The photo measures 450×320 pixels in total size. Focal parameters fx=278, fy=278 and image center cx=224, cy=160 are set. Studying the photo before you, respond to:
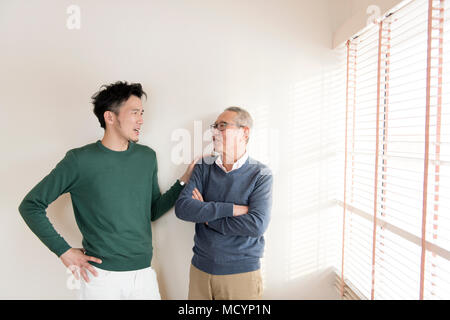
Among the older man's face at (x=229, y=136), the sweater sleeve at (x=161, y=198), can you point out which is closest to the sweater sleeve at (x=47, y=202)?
the sweater sleeve at (x=161, y=198)

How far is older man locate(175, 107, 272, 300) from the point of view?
1.40 m

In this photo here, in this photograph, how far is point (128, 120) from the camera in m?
1.45

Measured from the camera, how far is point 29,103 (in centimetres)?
167

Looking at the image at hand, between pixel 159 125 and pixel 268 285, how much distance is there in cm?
121

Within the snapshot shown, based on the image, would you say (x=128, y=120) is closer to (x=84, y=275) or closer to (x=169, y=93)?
(x=169, y=93)

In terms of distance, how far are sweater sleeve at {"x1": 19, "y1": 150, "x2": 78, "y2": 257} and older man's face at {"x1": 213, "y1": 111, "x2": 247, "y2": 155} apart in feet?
2.44

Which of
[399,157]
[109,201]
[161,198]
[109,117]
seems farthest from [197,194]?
[399,157]

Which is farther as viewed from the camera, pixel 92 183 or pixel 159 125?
pixel 159 125

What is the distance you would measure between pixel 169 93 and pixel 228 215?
2.68ft

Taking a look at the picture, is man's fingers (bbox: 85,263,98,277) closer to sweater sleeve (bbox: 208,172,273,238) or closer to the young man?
the young man

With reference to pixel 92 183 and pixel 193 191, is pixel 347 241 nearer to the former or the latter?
pixel 193 191

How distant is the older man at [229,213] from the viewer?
4.60ft
